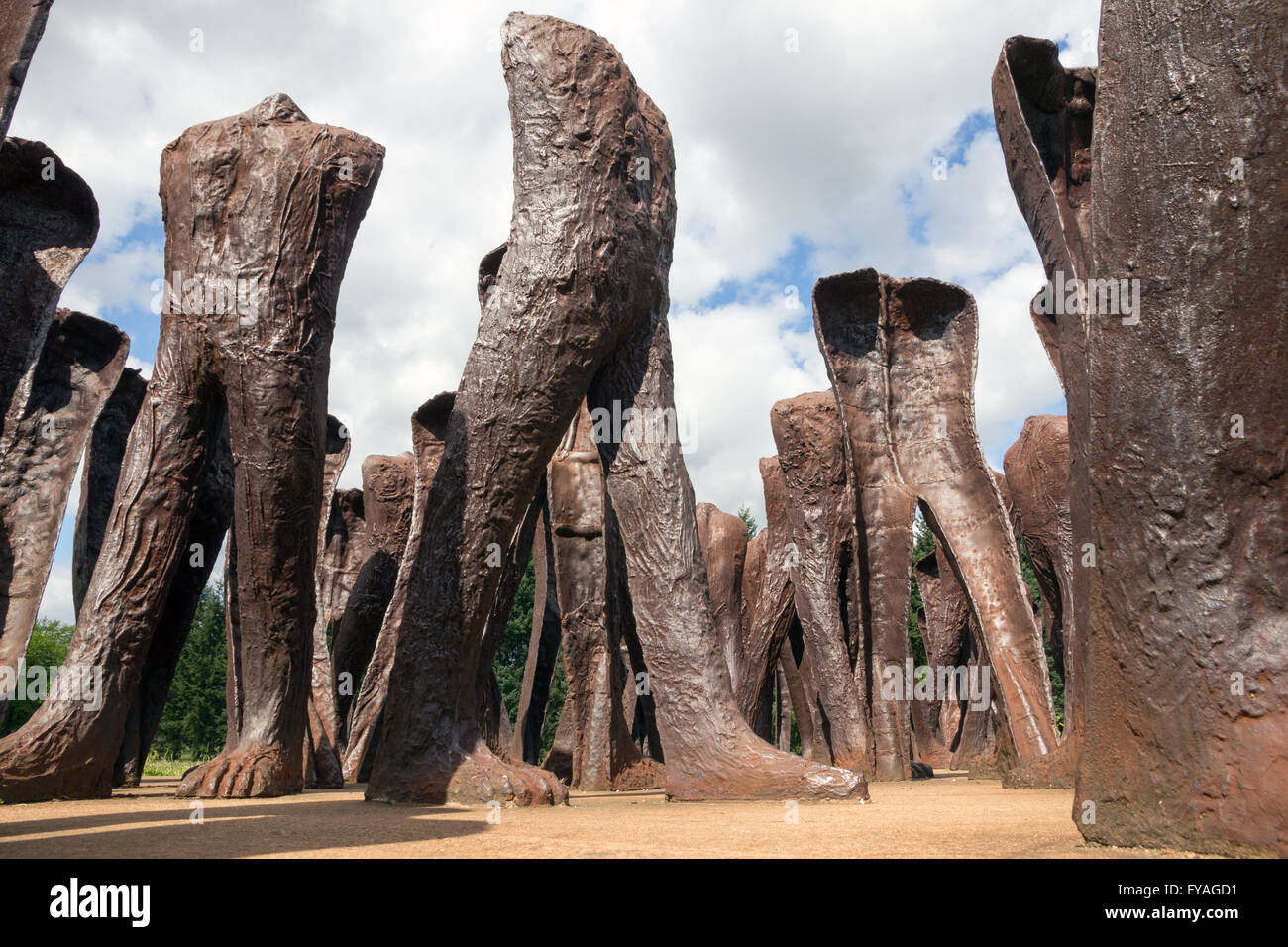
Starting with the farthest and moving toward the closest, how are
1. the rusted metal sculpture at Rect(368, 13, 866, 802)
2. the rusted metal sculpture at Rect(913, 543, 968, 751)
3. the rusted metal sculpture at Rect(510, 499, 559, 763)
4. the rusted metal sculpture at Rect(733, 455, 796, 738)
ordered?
the rusted metal sculpture at Rect(913, 543, 968, 751), the rusted metal sculpture at Rect(510, 499, 559, 763), the rusted metal sculpture at Rect(733, 455, 796, 738), the rusted metal sculpture at Rect(368, 13, 866, 802)

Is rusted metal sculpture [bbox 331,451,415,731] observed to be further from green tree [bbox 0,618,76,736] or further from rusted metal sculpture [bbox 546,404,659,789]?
green tree [bbox 0,618,76,736]

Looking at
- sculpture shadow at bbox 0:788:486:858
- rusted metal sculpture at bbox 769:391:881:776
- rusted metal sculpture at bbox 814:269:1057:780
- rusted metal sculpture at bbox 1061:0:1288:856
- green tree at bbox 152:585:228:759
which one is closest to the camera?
rusted metal sculpture at bbox 1061:0:1288:856

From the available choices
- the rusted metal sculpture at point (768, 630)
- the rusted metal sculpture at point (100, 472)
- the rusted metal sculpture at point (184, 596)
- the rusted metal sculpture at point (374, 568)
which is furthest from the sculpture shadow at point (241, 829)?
the rusted metal sculpture at point (374, 568)

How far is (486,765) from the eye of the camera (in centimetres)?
440

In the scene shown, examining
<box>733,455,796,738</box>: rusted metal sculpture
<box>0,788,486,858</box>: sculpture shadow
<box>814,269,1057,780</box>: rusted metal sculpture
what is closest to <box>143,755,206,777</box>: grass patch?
<box>733,455,796,738</box>: rusted metal sculpture

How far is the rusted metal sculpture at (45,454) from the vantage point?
21.7ft

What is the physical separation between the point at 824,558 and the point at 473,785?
5468mm

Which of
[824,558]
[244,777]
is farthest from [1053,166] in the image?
[244,777]

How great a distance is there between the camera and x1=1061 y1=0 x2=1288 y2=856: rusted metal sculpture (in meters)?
2.49

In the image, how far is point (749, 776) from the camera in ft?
14.4

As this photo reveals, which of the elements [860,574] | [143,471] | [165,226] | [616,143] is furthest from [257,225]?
[860,574]

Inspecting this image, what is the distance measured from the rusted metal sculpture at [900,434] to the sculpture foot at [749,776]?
2.82 metres

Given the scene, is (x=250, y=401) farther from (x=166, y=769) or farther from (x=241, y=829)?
(x=166, y=769)

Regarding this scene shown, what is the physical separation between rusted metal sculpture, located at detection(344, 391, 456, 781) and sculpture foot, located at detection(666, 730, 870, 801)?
1452 millimetres
